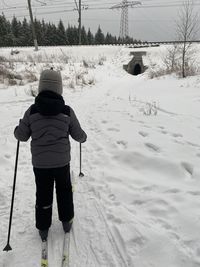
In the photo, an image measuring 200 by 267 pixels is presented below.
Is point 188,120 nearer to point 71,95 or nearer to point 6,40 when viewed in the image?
point 71,95

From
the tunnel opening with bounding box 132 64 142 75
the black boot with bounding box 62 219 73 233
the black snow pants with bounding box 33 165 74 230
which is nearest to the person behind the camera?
the black snow pants with bounding box 33 165 74 230

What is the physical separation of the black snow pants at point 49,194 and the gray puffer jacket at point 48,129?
0.11 metres

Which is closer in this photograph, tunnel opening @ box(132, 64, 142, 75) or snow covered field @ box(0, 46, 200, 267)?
snow covered field @ box(0, 46, 200, 267)

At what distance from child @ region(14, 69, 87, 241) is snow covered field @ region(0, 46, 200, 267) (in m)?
0.53

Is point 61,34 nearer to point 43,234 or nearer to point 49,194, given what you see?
point 49,194

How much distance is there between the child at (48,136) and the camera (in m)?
3.23

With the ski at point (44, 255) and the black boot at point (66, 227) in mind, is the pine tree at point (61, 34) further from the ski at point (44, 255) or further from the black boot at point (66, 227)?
the ski at point (44, 255)

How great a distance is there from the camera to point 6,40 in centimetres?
5847

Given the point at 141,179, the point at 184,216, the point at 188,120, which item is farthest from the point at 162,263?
the point at 188,120

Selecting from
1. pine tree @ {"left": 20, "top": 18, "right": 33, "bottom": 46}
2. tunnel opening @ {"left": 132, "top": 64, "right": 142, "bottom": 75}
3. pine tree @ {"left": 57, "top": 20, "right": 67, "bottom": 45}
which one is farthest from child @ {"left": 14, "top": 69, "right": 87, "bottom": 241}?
pine tree @ {"left": 57, "top": 20, "right": 67, "bottom": 45}

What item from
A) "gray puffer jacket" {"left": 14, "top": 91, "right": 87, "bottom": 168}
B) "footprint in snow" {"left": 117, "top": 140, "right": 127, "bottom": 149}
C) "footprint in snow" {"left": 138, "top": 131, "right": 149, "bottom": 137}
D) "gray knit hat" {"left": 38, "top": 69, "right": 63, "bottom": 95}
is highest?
"gray knit hat" {"left": 38, "top": 69, "right": 63, "bottom": 95}

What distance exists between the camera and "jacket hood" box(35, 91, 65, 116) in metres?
3.15

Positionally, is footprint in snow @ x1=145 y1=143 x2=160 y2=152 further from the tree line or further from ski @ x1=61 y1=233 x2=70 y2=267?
the tree line

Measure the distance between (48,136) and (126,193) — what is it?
65.0 inches
